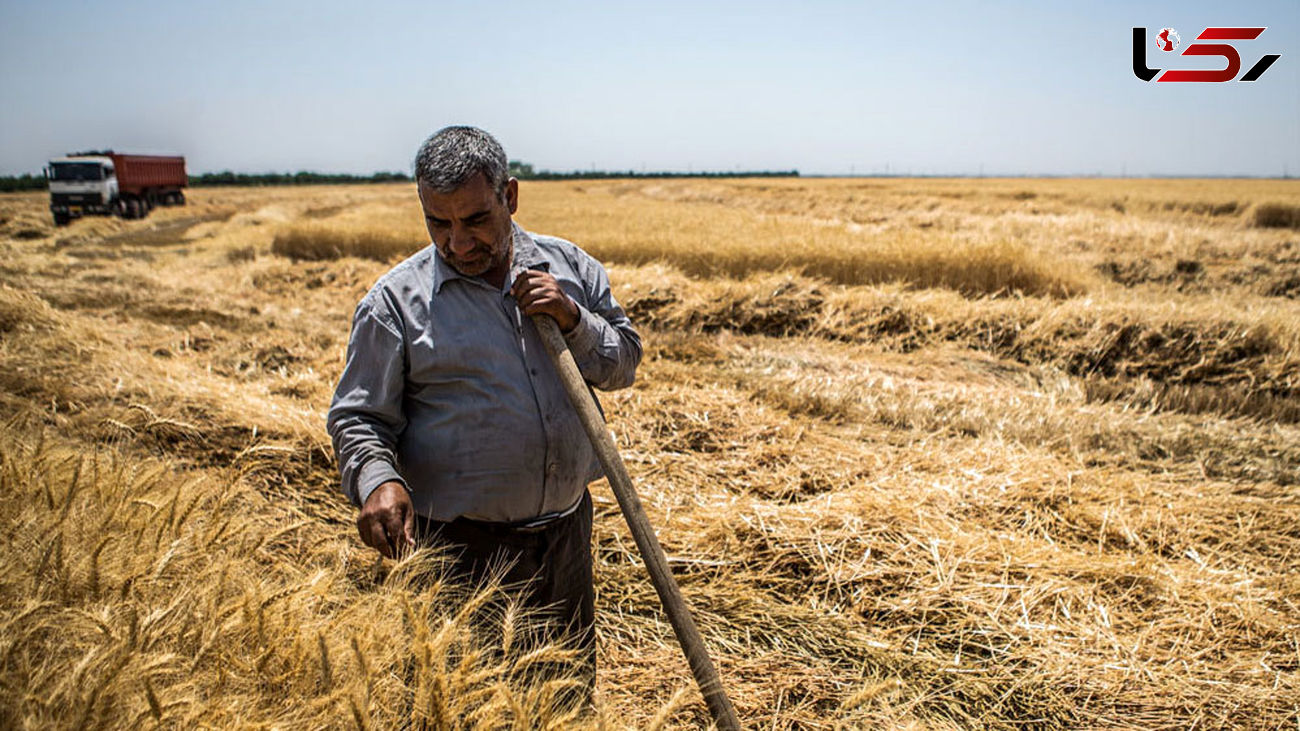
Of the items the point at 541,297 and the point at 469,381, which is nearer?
the point at 541,297

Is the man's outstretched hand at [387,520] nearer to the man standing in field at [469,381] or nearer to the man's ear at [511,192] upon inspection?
the man standing in field at [469,381]

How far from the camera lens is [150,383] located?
167 inches

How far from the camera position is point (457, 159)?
149 centimetres

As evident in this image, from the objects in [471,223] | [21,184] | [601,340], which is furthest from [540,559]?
[21,184]

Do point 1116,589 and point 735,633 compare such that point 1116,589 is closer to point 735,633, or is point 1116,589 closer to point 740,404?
point 735,633

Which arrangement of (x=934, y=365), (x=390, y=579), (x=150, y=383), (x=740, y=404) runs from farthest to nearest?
(x=934, y=365) → (x=740, y=404) → (x=150, y=383) → (x=390, y=579)

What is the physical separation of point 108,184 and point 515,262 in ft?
99.3

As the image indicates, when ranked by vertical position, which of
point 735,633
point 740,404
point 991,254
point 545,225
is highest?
point 545,225

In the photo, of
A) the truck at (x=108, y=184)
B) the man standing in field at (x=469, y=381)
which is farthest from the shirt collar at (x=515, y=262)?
the truck at (x=108, y=184)

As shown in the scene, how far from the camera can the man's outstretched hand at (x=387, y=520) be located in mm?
1470

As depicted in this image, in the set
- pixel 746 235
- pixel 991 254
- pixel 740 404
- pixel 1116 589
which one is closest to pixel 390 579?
pixel 1116 589

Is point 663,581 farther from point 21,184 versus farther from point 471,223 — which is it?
point 21,184

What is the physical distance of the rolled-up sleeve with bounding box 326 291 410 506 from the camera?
1.59 m

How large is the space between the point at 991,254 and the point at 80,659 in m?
10.5
